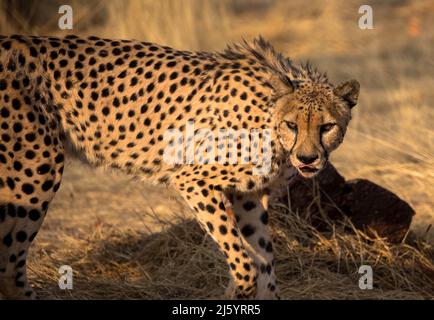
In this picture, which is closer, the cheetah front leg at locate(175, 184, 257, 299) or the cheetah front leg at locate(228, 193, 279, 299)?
the cheetah front leg at locate(175, 184, 257, 299)

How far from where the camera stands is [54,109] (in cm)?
546

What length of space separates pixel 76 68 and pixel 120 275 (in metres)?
1.40

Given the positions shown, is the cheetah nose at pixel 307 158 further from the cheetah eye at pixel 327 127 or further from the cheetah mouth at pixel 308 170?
the cheetah eye at pixel 327 127

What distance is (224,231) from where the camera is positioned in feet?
16.9

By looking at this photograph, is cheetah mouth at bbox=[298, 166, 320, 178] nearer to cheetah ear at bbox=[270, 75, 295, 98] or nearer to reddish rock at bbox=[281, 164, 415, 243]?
cheetah ear at bbox=[270, 75, 295, 98]

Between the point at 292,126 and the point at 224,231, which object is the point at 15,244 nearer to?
the point at 224,231

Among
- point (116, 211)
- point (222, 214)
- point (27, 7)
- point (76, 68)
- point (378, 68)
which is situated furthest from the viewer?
point (27, 7)

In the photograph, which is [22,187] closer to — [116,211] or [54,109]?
[54,109]

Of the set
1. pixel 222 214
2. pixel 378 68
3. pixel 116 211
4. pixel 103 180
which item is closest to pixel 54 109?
pixel 222 214

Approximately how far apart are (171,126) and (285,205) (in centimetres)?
118

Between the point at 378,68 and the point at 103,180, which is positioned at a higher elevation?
the point at 378,68

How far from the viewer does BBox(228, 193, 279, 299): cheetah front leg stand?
5.46 metres

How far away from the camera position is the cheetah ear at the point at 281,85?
5160 mm

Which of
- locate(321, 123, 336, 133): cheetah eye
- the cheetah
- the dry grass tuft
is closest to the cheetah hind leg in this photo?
the cheetah
